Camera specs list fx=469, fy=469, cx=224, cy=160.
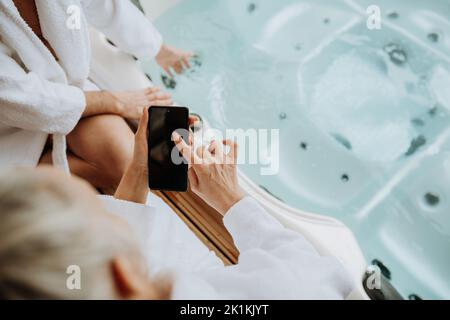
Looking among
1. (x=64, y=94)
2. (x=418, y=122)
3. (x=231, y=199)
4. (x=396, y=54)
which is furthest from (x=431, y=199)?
(x=64, y=94)

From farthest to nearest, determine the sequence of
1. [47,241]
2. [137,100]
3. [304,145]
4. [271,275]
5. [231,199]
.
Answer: [304,145] < [137,100] < [231,199] < [271,275] < [47,241]

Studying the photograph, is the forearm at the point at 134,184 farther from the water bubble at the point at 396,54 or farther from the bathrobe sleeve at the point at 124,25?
the water bubble at the point at 396,54

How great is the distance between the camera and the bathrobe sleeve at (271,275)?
576 millimetres

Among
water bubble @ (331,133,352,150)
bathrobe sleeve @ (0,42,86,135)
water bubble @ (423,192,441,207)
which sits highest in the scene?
water bubble @ (331,133,352,150)

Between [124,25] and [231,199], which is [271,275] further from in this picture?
[124,25]

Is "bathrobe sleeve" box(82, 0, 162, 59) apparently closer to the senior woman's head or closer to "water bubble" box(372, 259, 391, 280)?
the senior woman's head

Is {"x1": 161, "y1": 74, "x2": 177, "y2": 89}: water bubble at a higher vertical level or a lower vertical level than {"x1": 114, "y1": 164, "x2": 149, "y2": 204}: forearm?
higher

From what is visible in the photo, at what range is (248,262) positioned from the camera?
2.09 feet

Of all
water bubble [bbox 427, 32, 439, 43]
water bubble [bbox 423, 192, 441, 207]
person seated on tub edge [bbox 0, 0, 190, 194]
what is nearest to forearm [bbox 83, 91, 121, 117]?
person seated on tub edge [bbox 0, 0, 190, 194]

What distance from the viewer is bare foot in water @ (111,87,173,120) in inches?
38.9

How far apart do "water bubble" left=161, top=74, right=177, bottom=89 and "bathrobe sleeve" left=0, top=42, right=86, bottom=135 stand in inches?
15.4

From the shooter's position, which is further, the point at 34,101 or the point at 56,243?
the point at 34,101

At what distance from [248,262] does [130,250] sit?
19 cm
